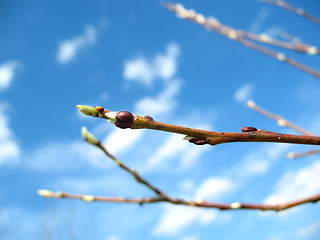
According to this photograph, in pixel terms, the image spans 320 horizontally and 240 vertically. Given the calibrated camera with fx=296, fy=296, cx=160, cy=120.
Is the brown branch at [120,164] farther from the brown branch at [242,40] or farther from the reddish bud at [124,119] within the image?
the brown branch at [242,40]

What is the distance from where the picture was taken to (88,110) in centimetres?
66

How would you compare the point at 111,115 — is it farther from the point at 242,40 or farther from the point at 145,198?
the point at 242,40

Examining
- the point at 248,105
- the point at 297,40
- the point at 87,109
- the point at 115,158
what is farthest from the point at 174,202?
the point at 297,40

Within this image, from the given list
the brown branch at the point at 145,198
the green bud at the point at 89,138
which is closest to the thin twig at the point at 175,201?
the brown branch at the point at 145,198

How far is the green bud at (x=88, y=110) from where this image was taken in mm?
654

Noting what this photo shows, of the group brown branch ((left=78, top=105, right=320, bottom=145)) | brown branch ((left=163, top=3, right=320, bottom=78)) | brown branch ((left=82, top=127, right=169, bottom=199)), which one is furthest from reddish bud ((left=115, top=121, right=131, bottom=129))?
brown branch ((left=163, top=3, right=320, bottom=78))

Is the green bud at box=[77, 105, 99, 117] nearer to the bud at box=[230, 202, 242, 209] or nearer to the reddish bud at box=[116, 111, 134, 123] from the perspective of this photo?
the reddish bud at box=[116, 111, 134, 123]

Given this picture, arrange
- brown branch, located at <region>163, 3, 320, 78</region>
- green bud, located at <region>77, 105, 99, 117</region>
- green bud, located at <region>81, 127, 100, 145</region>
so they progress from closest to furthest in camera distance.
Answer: green bud, located at <region>81, 127, 100, 145</region>
green bud, located at <region>77, 105, 99, 117</region>
brown branch, located at <region>163, 3, 320, 78</region>

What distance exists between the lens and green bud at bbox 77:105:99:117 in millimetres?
654

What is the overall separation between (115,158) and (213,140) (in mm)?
299

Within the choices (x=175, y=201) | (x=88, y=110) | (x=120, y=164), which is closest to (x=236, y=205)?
(x=175, y=201)

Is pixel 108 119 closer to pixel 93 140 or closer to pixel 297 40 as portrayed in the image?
pixel 93 140

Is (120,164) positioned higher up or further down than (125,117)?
further down

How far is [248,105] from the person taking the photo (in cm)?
233
